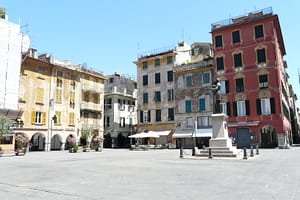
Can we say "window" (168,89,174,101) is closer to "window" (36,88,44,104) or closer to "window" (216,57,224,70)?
"window" (216,57,224,70)

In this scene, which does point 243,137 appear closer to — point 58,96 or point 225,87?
point 225,87

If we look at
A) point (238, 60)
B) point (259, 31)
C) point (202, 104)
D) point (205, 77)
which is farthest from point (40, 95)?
point (259, 31)

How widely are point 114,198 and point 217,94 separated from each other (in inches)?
667

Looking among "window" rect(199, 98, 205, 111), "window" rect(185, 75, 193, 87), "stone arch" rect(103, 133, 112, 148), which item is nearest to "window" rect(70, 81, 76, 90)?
"stone arch" rect(103, 133, 112, 148)

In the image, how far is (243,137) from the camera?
36719 millimetres

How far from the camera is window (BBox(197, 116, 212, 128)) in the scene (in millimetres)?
40272

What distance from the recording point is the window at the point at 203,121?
132ft

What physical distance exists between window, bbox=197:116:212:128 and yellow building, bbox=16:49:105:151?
17.6m

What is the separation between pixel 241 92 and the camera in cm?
3756

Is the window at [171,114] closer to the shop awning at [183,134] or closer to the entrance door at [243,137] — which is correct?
the shop awning at [183,134]

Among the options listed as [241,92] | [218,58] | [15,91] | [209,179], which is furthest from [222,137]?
[15,91]

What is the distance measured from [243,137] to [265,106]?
197 inches

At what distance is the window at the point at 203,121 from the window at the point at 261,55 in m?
10.7

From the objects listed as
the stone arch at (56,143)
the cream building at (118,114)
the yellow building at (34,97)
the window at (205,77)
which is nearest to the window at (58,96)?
the yellow building at (34,97)
